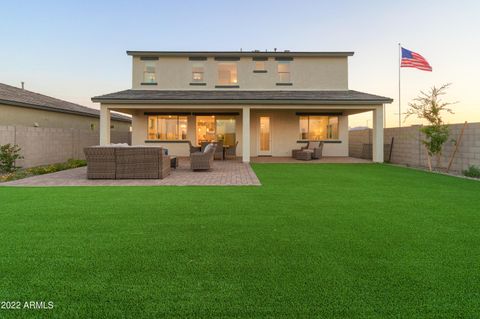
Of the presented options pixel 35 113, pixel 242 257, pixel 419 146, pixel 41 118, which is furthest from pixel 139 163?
pixel 419 146

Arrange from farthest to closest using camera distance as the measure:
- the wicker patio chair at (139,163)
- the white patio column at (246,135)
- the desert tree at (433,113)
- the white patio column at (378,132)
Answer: the white patio column at (378,132) < the white patio column at (246,135) < the desert tree at (433,113) < the wicker patio chair at (139,163)

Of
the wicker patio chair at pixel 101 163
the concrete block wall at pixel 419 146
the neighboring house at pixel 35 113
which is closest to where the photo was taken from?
the wicker patio chair at pixel 101 163

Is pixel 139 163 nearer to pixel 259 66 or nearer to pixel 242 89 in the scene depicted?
pixel 242 89

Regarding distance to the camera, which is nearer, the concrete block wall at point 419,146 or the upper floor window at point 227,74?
the concrete block wall at point 419,146

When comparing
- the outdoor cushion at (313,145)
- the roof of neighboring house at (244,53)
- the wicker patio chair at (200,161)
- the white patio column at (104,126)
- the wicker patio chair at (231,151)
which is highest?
the roof of neighboring house at (244,53)

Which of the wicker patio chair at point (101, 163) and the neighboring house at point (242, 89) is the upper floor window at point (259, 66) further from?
the wicker patio chair at point (101, 163)

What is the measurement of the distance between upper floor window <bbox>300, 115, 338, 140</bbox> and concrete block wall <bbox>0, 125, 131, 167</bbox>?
1324 cm

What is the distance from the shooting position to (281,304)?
2.23 metres

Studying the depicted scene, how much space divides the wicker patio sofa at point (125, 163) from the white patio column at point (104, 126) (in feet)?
17.5

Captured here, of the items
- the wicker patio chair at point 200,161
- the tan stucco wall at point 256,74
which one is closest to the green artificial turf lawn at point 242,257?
the wicker patio chair at point 200,161

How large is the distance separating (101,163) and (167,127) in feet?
32.3

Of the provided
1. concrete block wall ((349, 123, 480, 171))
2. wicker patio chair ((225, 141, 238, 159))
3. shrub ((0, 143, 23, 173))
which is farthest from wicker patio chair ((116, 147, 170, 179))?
concrete block wall ((349, 123, 480, 171))

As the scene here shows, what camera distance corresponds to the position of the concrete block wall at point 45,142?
40.9 feet

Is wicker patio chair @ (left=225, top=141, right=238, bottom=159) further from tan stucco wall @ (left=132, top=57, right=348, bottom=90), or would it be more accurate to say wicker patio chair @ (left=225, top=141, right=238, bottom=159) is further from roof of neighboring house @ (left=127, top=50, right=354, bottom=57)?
roof of neighboring house @ (left=127, top=50, right=354, bottom=57)
